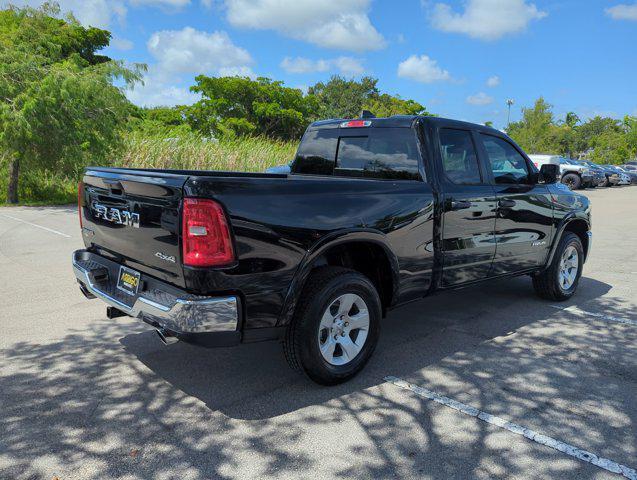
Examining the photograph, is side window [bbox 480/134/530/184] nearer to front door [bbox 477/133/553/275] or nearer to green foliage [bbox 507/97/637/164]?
front door [bbox 477/133/553/275]

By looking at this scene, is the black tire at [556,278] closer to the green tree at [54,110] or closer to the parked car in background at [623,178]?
the green tree at [54,110]

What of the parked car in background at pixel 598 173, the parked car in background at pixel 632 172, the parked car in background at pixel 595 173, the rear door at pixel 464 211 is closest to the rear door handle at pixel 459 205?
the rear door at pixel 464 211

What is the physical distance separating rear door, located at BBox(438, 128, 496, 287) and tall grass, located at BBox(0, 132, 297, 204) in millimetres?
13368

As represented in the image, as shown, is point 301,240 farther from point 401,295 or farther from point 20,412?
point 20,412

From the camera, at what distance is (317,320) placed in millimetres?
3447

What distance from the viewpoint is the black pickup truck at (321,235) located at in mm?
3025

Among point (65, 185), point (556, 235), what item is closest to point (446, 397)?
point (556, 235)

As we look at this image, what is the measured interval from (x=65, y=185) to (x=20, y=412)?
1455 cm

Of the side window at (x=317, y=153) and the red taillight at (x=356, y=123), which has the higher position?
the red taillight at (x=356, y=123)

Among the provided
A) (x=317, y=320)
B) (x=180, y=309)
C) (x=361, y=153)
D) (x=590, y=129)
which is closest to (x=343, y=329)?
(x=317, y=320)

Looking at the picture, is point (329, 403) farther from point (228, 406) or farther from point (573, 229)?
point (573, 229)

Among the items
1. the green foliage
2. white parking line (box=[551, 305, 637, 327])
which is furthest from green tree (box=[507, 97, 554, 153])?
white parking line (box=[551, 305, 637, 327])

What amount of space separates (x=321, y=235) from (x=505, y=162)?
2.62 metres

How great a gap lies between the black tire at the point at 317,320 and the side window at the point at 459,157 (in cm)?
142
